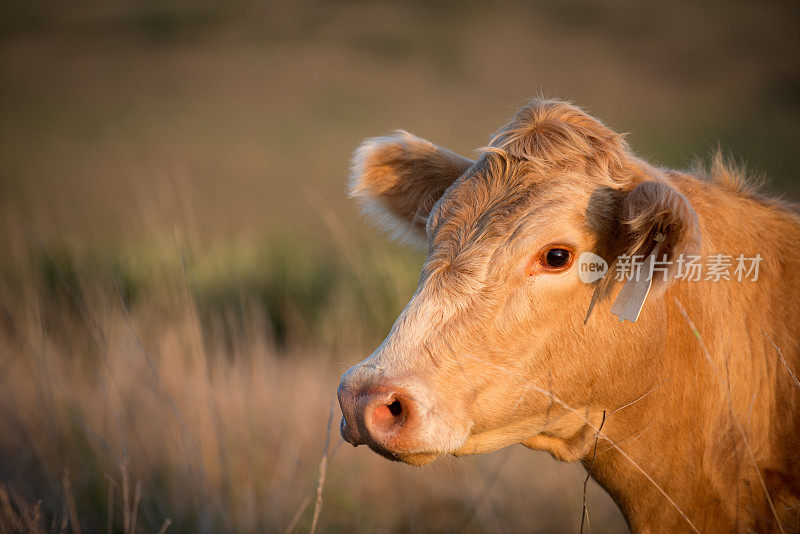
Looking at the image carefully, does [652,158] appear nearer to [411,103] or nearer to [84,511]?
[84,511]

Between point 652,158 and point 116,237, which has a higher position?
point 652,158

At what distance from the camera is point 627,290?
2041 mm

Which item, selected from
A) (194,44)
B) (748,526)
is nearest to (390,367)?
(748,526)

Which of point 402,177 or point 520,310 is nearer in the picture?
point 520,310

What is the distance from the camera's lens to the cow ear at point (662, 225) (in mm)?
1904

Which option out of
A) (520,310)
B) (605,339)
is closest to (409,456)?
(520,310)

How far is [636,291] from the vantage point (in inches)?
79.1

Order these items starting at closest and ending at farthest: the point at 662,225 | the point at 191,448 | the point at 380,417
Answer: the point at 380,417, the point at 662,225, the point at 191,448

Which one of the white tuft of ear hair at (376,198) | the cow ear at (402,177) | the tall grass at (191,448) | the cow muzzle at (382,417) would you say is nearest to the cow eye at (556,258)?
the cow muzzle at (382,417)

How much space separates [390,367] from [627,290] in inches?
31.9

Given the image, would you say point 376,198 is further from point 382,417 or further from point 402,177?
point 382,417

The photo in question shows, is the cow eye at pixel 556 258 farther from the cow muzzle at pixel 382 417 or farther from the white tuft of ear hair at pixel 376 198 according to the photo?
the white tuft of ear hair at pixel 376 198

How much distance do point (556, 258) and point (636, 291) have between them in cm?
27

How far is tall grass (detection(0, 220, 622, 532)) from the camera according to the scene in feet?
12.2
